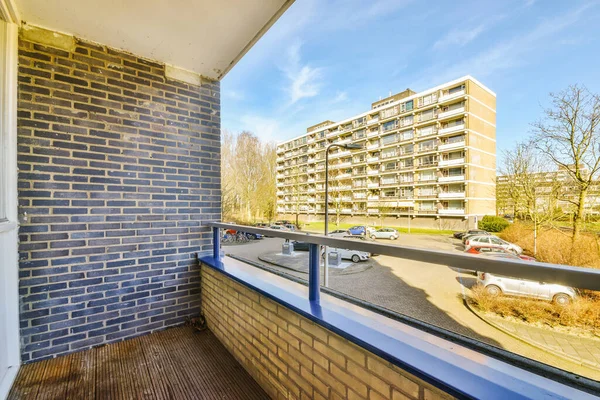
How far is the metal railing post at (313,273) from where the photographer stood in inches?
56.2

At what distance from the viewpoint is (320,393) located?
1259 mm

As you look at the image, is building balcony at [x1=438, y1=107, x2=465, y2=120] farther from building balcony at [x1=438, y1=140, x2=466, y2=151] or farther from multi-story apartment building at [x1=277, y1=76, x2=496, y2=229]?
building balcony at [x1=438, y1=140, x2=466, y2=151]

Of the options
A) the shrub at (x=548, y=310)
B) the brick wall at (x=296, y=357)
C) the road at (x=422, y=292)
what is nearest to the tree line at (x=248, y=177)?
the road at (x=422, y=292)

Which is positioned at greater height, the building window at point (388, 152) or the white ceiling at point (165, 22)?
the building window at point (388, 152)

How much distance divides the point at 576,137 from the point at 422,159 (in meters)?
21.8

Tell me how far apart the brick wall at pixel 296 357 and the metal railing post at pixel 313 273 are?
146mm

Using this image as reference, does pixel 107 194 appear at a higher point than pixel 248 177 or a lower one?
lower

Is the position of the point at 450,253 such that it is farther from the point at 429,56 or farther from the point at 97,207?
the point at 429,56

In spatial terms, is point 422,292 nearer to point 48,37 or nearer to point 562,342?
point 562,342

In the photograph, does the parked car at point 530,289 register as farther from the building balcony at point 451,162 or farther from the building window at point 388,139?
the building window at point 388,139

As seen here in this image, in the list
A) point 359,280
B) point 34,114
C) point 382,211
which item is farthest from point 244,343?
point 382,211

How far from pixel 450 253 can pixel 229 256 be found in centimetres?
234

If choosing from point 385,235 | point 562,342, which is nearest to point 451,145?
point 385,235

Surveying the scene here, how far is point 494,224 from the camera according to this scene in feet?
70.4
